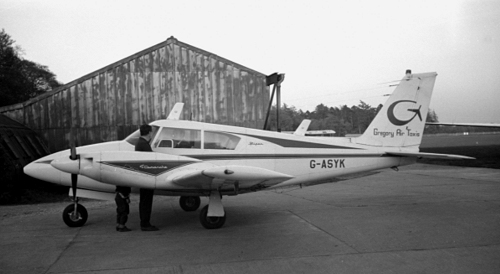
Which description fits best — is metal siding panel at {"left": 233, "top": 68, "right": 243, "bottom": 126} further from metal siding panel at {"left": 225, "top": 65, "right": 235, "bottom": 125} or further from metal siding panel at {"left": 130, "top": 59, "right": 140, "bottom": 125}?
metal siding panel at {"left": 130, "top": 59, "right": 140, "bottom": 125}

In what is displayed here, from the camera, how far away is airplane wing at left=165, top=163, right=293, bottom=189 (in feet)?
22.1

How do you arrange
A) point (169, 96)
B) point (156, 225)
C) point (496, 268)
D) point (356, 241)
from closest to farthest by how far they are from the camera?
point (496, 268), point (356, 241), point (156, 225), point (169, 96)

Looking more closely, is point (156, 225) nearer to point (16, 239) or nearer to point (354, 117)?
point (16, 239)

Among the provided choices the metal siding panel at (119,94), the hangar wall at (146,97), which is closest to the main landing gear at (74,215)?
the hangar wall at (146,97)

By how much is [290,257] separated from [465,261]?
2.32m

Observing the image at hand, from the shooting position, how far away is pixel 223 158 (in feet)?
26.8

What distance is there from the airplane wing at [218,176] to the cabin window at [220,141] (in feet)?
1.98

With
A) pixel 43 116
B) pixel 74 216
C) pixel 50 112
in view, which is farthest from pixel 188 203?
pixel 43 116

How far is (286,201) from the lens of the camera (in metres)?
11.1

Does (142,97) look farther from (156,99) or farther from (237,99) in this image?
(237,99)

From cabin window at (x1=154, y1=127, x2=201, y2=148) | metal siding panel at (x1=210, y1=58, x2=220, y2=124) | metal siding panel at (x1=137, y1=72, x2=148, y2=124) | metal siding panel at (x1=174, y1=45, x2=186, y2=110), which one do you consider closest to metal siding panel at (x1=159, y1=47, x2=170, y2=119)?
metal siding panel at (x1=174, y1=45, x2=186, y2=110)

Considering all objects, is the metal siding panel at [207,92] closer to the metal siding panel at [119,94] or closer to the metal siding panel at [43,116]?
the metal siding panel at [119,94]

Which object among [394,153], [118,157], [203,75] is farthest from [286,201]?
[203,75]

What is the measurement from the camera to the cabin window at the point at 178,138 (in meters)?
7.93
